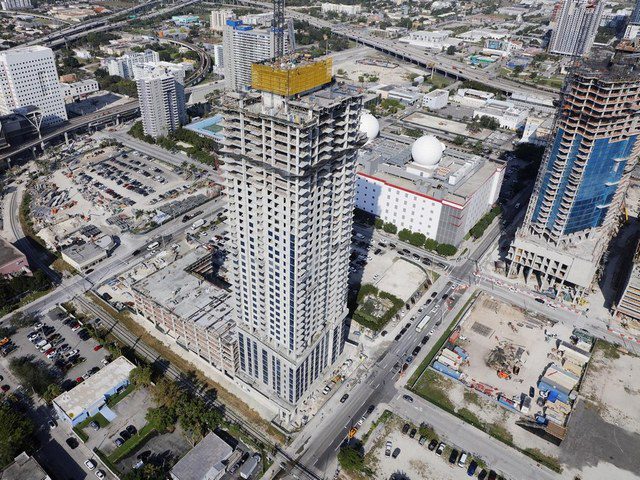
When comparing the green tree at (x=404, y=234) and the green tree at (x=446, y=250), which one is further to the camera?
the green tree at (x=404, y=234)

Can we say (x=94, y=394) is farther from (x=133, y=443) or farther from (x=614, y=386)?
(x=614, y=386)

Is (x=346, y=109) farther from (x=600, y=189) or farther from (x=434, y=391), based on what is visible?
(x=600, y=189)

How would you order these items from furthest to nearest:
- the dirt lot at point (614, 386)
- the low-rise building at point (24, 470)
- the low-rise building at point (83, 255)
→ the low-rise building at point (83, 255)
the dirt lot at point (614, 386)
the low-rise building at point (24, 470)

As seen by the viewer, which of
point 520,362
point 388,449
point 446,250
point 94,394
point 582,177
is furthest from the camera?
point 446,250

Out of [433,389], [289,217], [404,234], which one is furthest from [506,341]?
[289,217]

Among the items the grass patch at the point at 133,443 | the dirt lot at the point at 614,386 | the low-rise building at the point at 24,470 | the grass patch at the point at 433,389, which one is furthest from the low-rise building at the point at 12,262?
the dirt lot at the point at 614,386

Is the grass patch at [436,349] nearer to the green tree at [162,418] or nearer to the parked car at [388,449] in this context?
the parked car at [388,449]
